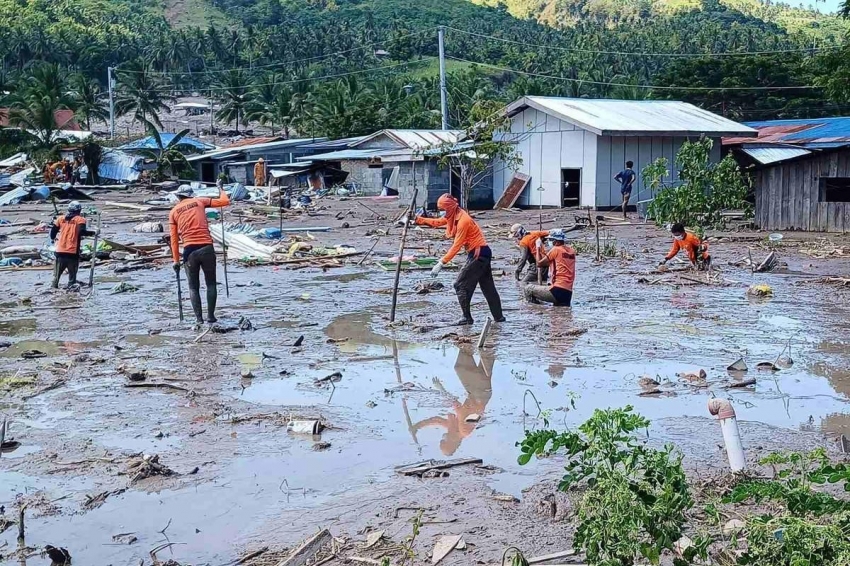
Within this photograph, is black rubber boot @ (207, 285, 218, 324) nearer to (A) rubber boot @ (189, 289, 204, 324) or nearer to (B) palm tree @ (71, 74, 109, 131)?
(A) rubber boot @ (189, 289, 204, 324)

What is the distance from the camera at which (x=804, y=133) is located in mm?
30172

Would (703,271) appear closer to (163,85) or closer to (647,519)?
(647,519)

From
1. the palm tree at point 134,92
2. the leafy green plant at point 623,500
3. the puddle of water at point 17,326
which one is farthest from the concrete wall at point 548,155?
the palm tree at point 134,92

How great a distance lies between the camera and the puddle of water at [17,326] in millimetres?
11633

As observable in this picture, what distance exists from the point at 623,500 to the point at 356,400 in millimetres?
4614

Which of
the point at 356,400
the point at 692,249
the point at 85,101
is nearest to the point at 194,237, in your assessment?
the point at 356,400

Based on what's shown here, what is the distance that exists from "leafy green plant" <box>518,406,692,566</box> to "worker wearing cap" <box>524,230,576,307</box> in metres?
8.02

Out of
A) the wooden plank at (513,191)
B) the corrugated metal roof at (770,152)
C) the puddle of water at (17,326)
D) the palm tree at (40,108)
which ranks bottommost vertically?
the puddle of water at (17,326)

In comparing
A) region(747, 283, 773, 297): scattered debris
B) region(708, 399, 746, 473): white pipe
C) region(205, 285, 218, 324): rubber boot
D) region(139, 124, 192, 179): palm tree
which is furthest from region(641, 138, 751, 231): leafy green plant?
region(139, 124, 192, 179): palm tree

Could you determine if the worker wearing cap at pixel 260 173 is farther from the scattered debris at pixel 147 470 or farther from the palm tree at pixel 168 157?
the scattered debris at pixel 147 470

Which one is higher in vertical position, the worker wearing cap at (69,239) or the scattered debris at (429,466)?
the worker wearing cap at (69,239)

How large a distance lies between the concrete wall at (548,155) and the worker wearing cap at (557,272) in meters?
17.4

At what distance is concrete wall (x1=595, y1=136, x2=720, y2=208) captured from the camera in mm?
29516

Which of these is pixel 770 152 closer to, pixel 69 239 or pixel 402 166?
pixel 402 166
